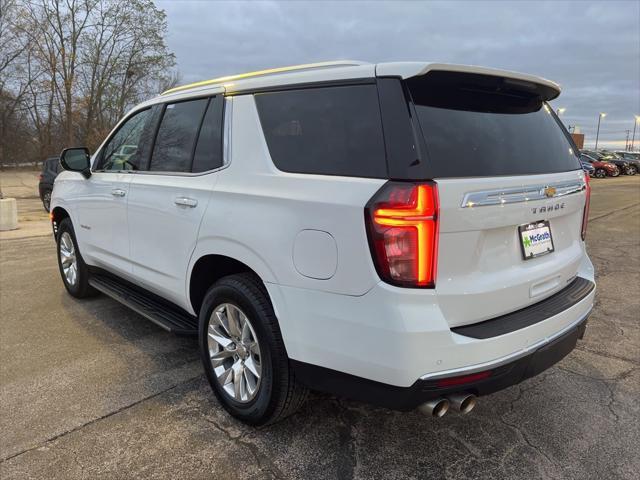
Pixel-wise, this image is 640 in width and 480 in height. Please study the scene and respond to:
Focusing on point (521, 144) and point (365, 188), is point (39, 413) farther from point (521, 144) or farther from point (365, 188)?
point (521, 144)

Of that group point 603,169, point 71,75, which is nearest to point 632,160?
point 603,169

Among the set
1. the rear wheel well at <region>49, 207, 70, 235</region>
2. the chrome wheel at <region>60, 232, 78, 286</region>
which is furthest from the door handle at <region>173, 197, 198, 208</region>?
the rear wheel well at <region>49, 207, 70, 235</region>

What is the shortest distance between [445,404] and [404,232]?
789mm

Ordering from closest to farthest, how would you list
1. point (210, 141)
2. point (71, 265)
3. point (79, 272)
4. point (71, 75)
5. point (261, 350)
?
point (261, 350)
point (210, 141)
point (79, 272)
point (71, 265)
point (71, 75)

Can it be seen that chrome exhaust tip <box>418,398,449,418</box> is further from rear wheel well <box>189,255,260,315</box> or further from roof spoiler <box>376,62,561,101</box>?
roof spoiler <box>376,62,561,101</box>

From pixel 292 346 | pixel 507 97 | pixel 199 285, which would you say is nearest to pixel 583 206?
pixel 507 97

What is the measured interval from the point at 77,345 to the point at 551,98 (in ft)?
12.7

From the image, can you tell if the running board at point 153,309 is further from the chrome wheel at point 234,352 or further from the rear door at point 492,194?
the rear door at point 492,194

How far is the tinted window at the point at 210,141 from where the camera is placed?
299 cm

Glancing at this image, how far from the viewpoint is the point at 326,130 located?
2398mm

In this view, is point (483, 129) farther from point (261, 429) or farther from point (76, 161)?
point (76, 161)

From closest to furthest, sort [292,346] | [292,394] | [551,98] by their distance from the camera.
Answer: [292,346], [292,394], [551,98]

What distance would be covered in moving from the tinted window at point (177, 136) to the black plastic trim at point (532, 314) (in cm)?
201

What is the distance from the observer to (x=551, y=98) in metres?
2.96
